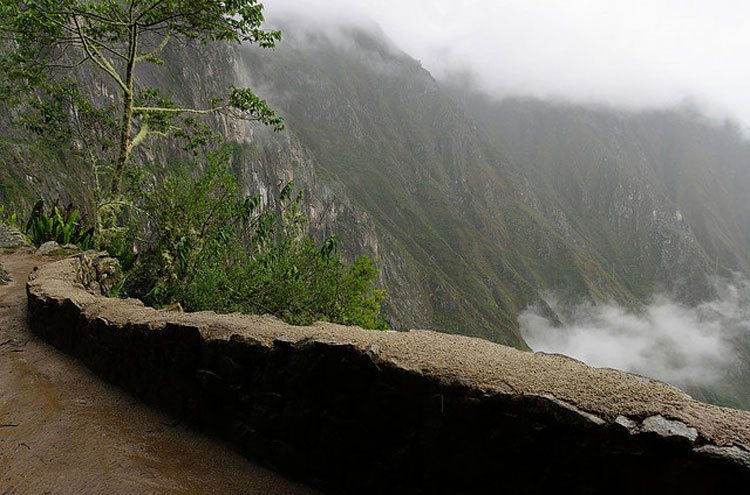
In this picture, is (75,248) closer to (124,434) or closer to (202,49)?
(124,434)

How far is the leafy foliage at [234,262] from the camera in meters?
8.76

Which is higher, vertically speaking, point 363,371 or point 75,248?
point 363,371

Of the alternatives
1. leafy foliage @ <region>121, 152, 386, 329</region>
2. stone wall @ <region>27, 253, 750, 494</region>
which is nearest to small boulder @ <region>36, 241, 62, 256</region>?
leafy foliage @ <region>121, 152, 386, 329</region>

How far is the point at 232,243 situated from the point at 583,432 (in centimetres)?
875

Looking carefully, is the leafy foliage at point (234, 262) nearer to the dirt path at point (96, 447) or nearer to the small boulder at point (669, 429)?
the dirt path at point (96, 447)

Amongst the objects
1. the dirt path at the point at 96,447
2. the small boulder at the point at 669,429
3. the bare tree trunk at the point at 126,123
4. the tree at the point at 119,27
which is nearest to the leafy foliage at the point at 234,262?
the bare tree trunk at the point at 126,123

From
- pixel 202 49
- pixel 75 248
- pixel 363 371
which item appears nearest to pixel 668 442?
pixel 363 371

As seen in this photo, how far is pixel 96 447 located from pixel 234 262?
6257 mm

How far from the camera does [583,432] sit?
8.18ft

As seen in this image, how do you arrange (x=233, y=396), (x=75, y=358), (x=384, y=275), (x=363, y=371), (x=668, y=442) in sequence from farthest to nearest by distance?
(x=384, y=275), (x=75, y=358), (x=233, y=396), (x=363, y=371), (x=668, y=442)

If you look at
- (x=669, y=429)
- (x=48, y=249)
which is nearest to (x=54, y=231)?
(x=48, y=249)

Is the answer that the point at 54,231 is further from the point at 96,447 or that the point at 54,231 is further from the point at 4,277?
the point at 96,447

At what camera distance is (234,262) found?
384 inches

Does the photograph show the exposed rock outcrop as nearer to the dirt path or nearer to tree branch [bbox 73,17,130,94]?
the dirt path
